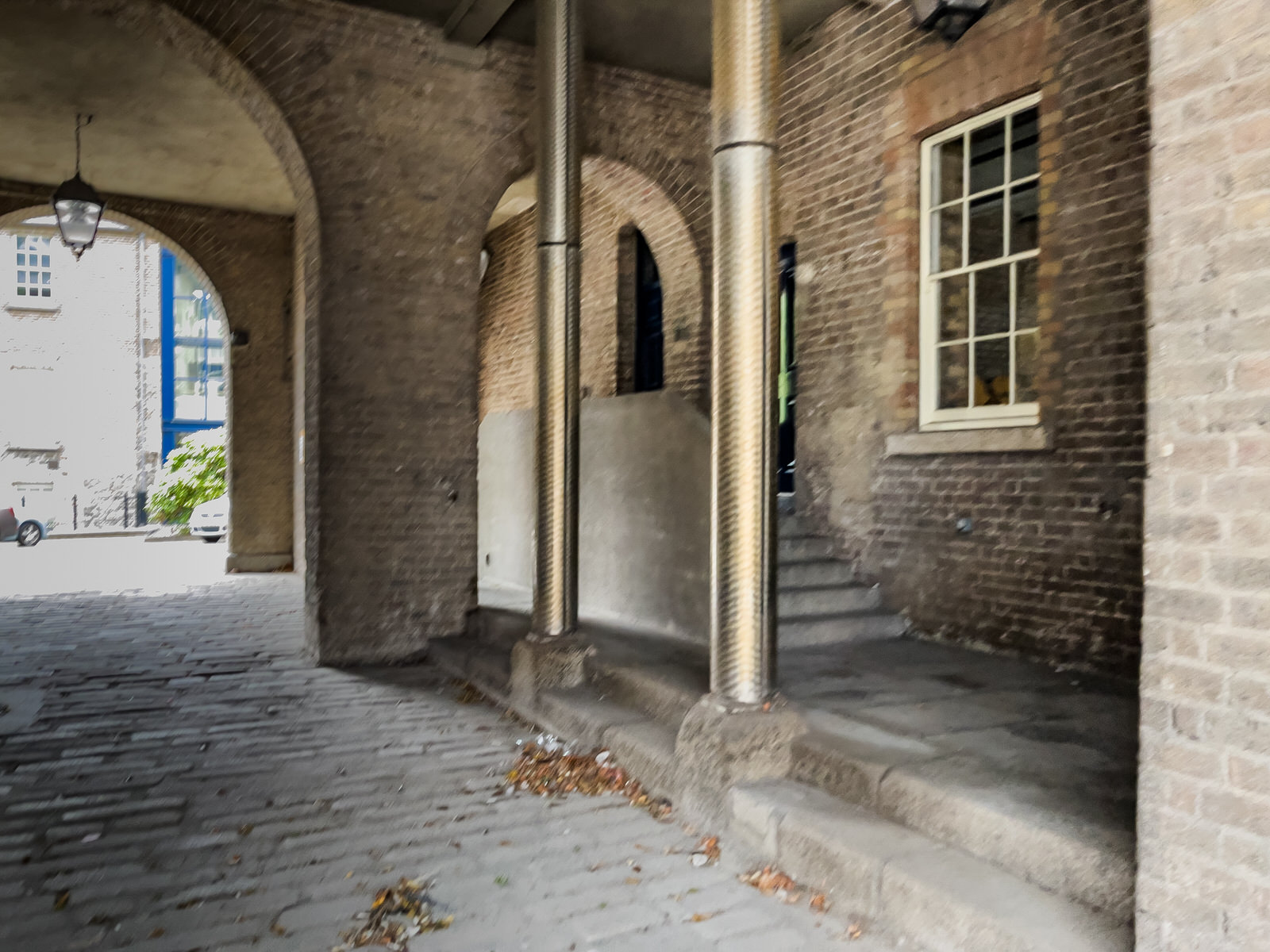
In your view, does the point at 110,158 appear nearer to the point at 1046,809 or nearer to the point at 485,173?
the point at 485,173

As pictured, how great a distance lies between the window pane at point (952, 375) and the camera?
18.7 feet

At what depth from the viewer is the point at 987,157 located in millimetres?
5688

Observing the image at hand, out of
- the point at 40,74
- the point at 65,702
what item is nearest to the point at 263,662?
the point at 65,702

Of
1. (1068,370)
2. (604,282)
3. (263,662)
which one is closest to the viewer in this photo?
(1068,370)

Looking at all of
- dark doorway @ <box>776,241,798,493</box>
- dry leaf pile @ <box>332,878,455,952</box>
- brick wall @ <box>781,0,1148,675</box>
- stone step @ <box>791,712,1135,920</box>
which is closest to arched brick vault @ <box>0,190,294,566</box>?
dark doorway @ <box>776,241,798,493</box>

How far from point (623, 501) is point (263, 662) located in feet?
8.91

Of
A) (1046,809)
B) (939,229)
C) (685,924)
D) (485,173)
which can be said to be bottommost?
(685,924)

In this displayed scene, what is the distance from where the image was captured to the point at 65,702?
200 inches

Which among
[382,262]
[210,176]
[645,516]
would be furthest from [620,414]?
[210,176]

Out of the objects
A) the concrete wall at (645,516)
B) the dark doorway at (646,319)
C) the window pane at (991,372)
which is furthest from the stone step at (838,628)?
the dark doorway at (646,319)

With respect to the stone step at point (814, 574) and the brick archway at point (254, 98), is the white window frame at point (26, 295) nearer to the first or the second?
the brick archway at point (254, 98)

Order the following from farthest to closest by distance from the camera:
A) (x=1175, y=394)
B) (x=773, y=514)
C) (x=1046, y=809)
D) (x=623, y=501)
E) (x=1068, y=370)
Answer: (x=623, y=501)
(x=1068, y=370)
(x=773, y=514)
(x=1046, y=809)
(x=1175, y=394)

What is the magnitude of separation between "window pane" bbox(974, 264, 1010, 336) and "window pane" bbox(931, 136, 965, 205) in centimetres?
56

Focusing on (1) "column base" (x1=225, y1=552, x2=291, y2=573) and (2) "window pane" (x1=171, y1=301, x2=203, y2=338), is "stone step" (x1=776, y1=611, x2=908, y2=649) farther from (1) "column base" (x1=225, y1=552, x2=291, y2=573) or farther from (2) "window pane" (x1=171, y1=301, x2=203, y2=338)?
(2) "window pane" (x1=171, y1=301, x2=203, y2=338)
